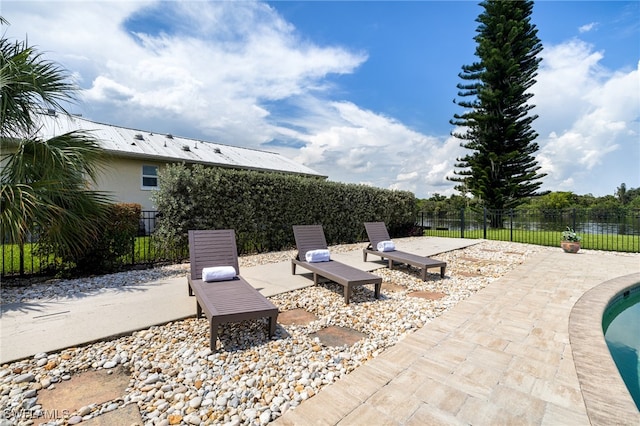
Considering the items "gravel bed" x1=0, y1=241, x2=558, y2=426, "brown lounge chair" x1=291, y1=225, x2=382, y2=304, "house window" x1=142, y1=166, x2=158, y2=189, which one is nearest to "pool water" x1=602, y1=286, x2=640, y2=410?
"gravel bed" x1=0, y1=241, x2=558, y2=426

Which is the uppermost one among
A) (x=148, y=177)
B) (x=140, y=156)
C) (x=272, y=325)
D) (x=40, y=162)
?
(x=140, y=156)

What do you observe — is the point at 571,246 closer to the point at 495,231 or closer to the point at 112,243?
the point at 495,231

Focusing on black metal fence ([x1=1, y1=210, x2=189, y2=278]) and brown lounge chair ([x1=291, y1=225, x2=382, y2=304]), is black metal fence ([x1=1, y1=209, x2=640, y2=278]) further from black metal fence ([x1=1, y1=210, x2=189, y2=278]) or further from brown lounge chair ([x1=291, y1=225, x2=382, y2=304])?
brown lounge chair ([x1=291, y1=225, x2=382, y2=304])

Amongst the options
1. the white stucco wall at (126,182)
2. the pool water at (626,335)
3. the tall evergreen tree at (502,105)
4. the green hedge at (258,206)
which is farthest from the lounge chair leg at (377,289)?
the tall evergreen tree at (502,105)

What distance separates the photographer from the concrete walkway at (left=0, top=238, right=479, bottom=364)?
285 cm

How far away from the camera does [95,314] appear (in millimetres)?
3596

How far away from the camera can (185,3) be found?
22.4 ft

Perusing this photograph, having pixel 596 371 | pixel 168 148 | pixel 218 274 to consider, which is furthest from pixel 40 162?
pixel 168 148

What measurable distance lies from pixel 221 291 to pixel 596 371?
12.3 ft

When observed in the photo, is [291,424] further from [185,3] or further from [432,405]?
[185,3]

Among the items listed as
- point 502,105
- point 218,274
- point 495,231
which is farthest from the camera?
point 502,105

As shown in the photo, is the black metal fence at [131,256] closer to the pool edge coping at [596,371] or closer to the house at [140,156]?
the house at [140,156]

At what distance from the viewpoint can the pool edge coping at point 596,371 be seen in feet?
6.42

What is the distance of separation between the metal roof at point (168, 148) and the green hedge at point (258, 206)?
5666 mm
